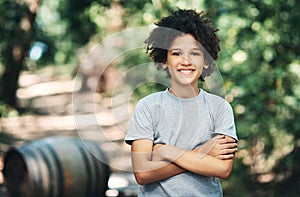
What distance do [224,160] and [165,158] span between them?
0.73 ft

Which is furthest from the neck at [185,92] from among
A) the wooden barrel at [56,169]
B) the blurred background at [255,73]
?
the wooden barrel at [56,169]

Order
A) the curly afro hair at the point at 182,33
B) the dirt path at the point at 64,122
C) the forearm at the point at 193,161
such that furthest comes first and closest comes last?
the dirt path at the point at 64,122, the curly afro hair at the point at 182,33, the forearm at the point at 193,161

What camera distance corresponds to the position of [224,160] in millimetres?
1956

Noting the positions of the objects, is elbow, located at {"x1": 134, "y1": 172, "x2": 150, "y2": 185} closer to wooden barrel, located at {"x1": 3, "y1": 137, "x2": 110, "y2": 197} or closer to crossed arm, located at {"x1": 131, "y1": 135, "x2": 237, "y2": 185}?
crossed arm, located at {"x1": 131, "y1": 135, "x2": 237, "y2": 185}

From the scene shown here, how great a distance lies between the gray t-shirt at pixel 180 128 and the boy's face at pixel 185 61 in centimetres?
7

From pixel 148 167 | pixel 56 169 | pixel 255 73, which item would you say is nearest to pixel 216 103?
pixel 148 167

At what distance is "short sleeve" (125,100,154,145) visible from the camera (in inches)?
74.3

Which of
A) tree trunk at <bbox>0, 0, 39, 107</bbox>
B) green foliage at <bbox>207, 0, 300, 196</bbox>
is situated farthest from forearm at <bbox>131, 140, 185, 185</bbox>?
tree trunk at <bbox>0, 0, 39, 107</bbox>

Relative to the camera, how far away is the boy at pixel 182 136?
6.17ft

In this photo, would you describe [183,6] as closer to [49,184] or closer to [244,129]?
[244,129]

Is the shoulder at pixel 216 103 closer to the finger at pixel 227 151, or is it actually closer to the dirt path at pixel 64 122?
the finger at pixel 227 151

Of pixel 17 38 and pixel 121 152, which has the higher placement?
pixel 17 38

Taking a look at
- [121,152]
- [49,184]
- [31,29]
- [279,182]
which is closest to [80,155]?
[49,184]

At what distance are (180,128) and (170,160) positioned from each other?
0.37 ft
